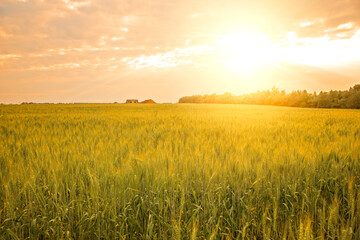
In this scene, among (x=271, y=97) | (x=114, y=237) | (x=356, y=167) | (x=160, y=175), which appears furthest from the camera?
(x=271, y=97)

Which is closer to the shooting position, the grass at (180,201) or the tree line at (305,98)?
the grass at (180,201)

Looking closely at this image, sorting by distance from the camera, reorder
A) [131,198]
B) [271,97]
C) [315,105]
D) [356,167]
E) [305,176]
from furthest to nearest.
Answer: [271,97], [315,105], [356,167], [305,176], [131,198]

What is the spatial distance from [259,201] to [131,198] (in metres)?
1.37

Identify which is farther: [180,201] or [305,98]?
[305,98]

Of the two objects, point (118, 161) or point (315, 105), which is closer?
point (118, 161)

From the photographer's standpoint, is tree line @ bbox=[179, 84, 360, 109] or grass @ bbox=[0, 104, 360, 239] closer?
grass @ bbox=[0, 104, 360, 239]

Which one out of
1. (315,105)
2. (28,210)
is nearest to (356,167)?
(28,210)

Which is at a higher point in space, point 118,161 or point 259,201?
point 118,161

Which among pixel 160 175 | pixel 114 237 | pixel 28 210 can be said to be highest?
pixel 160 175

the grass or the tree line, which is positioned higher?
the tree line

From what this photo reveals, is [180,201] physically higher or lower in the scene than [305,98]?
lower

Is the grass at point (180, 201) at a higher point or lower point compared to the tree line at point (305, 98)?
lower

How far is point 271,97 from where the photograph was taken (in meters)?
59.3

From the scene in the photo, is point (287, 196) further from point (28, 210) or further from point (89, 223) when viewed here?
point (28, 210)
